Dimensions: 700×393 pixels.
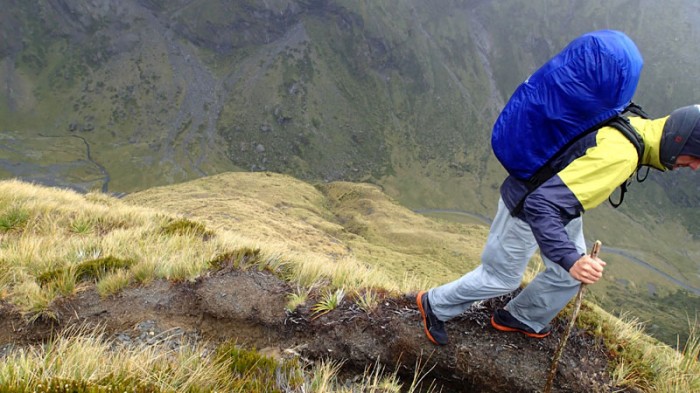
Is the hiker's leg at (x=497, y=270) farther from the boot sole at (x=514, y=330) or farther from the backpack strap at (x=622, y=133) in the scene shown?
the boot sole at (x=514, y=330)

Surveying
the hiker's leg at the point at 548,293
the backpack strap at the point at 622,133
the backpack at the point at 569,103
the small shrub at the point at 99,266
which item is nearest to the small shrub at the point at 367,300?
the hiker's leg at the point at 548,293

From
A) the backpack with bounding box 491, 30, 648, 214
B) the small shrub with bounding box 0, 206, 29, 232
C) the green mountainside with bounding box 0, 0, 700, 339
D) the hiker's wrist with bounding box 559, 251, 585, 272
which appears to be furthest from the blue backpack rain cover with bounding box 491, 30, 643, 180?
the green mountainside with bounding box 0, 0, 700, 339

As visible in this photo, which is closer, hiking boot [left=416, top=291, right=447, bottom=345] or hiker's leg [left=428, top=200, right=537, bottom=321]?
hiker's leg [left=428, top=200, right=537, bottom=321]

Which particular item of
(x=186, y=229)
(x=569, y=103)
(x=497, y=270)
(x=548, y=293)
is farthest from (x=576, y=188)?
(x=186, y=229)

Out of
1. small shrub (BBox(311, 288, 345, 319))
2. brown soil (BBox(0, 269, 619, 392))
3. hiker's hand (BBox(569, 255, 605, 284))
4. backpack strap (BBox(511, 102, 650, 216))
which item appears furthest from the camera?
small shrub (BBox(311, 288, 345, 319))

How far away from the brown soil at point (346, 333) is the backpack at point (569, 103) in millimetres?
2057

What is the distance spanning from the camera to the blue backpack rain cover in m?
3.23

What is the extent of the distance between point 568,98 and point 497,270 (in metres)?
1.91

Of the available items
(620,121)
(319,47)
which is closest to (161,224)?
(620,121)

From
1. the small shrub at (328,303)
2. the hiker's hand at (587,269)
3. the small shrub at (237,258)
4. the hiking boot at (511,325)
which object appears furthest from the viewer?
the small shrub at (237,258)

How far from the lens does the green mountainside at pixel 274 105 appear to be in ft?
428

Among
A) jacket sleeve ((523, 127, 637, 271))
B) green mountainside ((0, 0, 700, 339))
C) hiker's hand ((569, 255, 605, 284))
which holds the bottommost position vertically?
green mountainside ((0, 0, 700, 339))

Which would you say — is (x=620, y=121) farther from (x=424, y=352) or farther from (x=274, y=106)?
(x=274, y=106)

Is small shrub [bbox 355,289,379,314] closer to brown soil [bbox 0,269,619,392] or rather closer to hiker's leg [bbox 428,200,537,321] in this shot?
brown soil [bbox 0,269,619,392]
